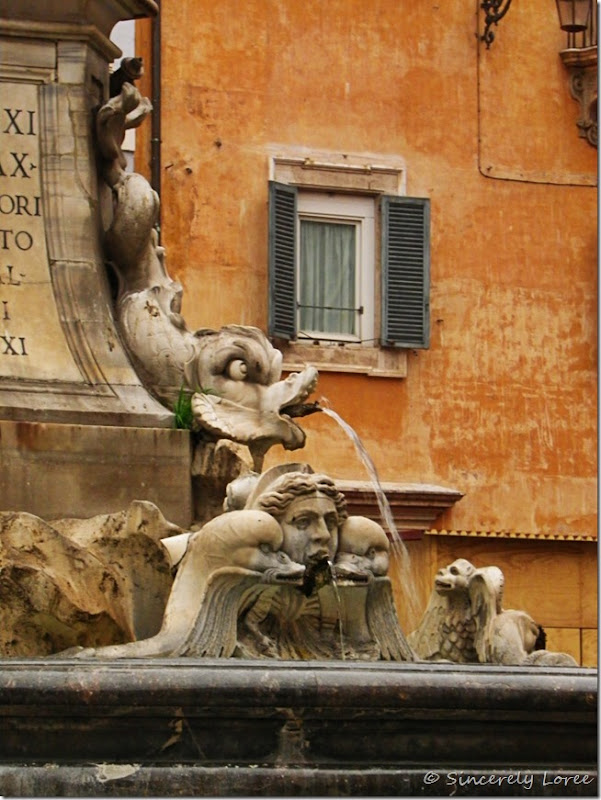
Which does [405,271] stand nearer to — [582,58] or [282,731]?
[582,58]

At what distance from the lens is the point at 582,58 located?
2686 cm

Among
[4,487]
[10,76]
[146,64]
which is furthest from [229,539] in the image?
[146,64]

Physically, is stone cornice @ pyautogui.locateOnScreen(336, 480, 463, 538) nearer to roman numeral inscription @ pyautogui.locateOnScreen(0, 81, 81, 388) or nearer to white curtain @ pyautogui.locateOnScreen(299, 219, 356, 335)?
white curtain @ pyautogui.locateOnScreen(299, 219, 356, 335)

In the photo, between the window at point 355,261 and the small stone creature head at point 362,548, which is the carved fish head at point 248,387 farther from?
the window at point 355,261

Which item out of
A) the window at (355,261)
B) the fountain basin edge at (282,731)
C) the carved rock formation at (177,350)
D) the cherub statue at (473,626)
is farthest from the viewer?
the window at (355,261)

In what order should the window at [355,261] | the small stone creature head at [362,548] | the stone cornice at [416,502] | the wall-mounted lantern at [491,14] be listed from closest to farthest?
the small stone creature head at [362,548] → the stone cornice at [416,502] → the window at [355,261] → the wall-mounted lantern at [491,14]

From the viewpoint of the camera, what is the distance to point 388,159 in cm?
2616

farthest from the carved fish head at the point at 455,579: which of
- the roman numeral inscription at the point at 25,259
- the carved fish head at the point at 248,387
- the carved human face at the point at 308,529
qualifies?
the roman numeral inscription at the point at 25,259

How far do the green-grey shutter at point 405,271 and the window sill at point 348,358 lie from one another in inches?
5.8

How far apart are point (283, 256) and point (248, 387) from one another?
1451cm

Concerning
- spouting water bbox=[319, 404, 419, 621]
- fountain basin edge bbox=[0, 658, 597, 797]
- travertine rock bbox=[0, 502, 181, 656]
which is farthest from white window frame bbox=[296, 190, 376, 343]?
fountain basin edge bbox=[0, 658, 597, 797]

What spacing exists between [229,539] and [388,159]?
55.2 feet

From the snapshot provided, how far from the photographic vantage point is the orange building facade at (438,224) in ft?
83.4

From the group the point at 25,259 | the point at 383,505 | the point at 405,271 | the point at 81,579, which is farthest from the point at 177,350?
the point at 405,271
